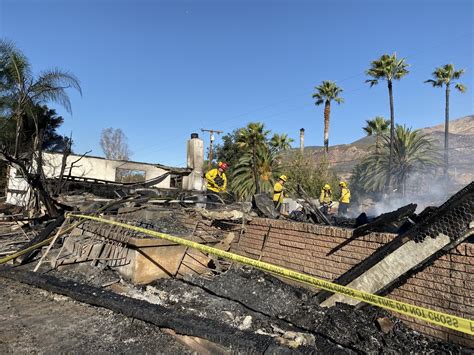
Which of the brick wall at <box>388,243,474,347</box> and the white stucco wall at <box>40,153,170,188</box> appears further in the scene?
the white stucco wall at <box>40,153,170,188</box>

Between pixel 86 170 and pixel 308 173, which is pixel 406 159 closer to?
pixel 308 173

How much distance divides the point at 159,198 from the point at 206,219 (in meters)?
2.15

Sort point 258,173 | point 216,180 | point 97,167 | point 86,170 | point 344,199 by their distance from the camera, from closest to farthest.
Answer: point 216,180
point 344,199
point 86,170
point 97,167
point 258,173

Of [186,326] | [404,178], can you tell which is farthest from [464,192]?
[404,178]

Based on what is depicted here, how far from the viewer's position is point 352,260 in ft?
17.3

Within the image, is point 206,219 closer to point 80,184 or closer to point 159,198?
point 159,198

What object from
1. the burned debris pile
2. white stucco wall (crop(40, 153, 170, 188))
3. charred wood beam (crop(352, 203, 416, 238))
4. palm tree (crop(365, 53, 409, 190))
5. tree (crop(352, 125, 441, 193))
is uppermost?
palm tree (crop(365, 53, 409, 190))

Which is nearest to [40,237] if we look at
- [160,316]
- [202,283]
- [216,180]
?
[202,283]

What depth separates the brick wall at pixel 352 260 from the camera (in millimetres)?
4082

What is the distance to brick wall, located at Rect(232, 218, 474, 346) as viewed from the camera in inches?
161

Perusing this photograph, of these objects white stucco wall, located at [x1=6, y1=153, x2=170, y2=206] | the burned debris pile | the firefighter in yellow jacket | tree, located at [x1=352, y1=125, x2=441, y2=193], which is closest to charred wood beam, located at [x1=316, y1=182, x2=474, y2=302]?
the burned debris pile

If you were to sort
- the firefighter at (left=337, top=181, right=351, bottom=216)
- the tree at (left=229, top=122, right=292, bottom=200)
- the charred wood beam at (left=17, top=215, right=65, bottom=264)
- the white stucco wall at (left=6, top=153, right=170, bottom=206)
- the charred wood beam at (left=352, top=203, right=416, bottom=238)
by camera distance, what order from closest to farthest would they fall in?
the charred wood beam at (left=352, top=203, right=416, bottom=238) < the charred wood beam at (left=17, top=215, right=65, bottom=264) < the firefighter at (left=337, top=181, right=351, bottom=216) < the white stucco wall at (left=6, top=153, right=170, bottom=206) < the tree at (left=229, top=122, right=292, bottom=200)

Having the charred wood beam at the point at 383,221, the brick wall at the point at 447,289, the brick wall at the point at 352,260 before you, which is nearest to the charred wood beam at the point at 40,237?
the brick wall at the point at 352,260

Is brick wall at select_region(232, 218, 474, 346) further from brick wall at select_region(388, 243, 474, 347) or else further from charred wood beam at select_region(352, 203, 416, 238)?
charred wood beam at select_region(352, 203, 416, 238)
